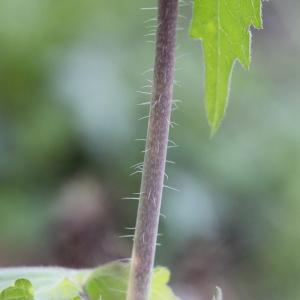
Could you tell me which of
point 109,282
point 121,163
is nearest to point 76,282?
point 109,282

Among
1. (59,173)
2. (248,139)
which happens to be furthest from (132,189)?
(248,139)

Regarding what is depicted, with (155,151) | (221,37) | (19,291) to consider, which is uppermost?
(221,37)

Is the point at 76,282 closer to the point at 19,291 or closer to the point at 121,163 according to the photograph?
the point at 19,291

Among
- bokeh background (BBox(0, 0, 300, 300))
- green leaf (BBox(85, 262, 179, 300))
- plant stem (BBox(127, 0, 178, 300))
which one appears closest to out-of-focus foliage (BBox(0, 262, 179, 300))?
green leaf (BBox(85, 262, 179, 300))

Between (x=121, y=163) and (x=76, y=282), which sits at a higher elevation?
(x=121, y=163)

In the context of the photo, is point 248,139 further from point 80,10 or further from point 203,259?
point 80,10

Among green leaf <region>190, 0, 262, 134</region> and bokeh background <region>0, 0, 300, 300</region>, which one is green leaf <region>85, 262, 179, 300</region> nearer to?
green leaf <region>190, 0, 262, 134</region>

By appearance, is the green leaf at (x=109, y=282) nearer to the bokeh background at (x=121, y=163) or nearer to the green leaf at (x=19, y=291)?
the green leaf at (x=19, y=291)
